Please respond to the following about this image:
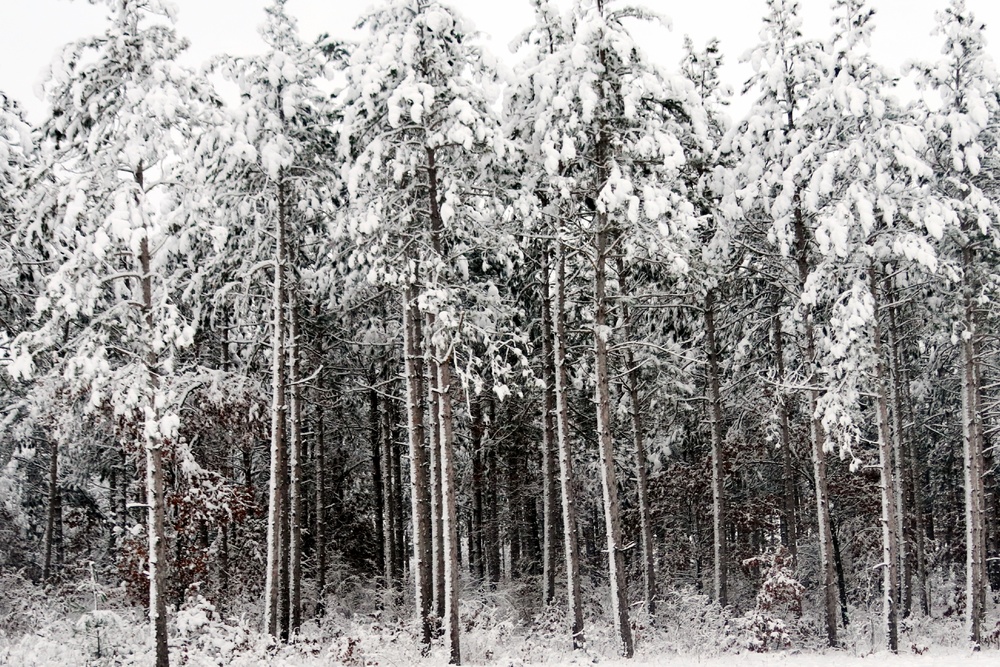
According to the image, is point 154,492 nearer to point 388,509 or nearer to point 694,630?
point 694,630

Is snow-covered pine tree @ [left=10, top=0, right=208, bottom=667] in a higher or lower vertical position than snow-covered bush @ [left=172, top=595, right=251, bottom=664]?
higher

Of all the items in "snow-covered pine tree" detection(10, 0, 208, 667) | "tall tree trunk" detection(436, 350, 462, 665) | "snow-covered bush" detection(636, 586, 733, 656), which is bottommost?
"snow-covered bush" detection(636, 586, 733, 656)

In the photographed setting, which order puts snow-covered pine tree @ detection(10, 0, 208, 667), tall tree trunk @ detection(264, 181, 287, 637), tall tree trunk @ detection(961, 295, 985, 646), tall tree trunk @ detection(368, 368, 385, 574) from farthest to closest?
1. tall tree trunk @ detection(368, 368, 385, 574)
2. tall tree trunk @ detection(961, 295, 985, 646)
3. tall tree trunk @ detection(264, 181, 287, 637)
4. snow-covered pine tree @ detection(10, 0, 208, 667)

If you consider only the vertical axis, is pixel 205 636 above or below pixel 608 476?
below

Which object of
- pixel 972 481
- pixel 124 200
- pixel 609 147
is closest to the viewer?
pixel 124 200

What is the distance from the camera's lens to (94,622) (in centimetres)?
1220

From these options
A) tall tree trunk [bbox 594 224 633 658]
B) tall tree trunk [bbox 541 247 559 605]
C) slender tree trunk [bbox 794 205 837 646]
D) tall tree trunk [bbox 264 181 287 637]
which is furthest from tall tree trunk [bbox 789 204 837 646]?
tall tree trunk [bbox 264 181 287 637]

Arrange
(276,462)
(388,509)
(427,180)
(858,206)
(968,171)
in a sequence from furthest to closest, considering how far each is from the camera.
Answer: (388,509)
(968,171)
(427,180)
(276,462)
(858,206)

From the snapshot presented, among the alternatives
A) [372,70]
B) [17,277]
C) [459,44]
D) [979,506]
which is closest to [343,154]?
[372,70]

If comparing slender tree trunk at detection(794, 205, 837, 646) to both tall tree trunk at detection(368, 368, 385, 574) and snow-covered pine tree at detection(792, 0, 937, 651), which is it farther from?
tall tree trunk at detection(368, 368, 385, 574)

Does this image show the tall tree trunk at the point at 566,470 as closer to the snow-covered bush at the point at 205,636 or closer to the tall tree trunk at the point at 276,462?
the tall tree trunk at the point at 276,462

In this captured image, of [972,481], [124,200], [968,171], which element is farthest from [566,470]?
[968,171]

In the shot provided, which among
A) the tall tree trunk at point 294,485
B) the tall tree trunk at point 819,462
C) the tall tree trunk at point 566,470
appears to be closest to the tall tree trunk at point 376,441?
the tall tree trunk at point 294,485

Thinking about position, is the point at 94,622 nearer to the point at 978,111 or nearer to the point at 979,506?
the point at 979,506
